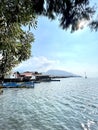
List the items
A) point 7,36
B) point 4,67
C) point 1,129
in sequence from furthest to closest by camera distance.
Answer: point 4,67 → point 1,129 → point 7,36

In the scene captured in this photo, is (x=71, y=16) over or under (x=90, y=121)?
over

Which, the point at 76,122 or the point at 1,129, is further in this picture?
the point at 76,122

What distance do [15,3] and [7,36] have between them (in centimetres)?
390

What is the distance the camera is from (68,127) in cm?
2505

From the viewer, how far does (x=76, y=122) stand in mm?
27688

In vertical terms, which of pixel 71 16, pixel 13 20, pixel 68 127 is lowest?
pixel 68 127

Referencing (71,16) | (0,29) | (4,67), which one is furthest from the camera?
(4,67)

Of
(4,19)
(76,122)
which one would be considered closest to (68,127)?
(76,122)

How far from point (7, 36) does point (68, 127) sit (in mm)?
11962

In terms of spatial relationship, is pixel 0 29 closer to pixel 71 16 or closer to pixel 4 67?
pixel 71 16

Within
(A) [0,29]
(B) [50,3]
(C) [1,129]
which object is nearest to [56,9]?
(B) [50,3]

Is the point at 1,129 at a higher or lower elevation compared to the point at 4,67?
lower

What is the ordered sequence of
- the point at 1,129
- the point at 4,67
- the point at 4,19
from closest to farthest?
the point at 4,19 < the point at 1,129 < the point at 4,67

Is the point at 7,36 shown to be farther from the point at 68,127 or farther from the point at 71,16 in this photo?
the point at 68,127
